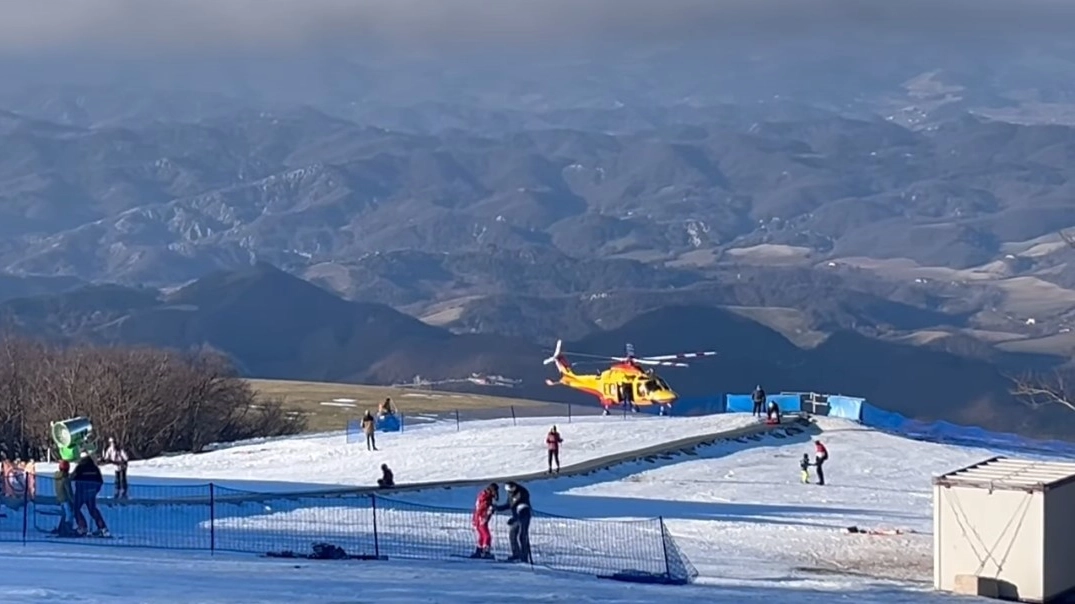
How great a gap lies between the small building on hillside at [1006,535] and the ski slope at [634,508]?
817 millimetres

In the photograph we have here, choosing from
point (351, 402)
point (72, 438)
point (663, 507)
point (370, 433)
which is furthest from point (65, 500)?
point (351, 402)

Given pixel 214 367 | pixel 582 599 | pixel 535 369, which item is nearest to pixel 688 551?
→ pixel 582 599

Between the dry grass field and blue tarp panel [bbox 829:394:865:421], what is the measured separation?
85.1ft

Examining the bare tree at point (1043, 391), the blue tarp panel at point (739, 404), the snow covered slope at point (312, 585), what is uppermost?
the bare tree at point (1043, 391)

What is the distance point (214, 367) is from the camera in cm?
8338

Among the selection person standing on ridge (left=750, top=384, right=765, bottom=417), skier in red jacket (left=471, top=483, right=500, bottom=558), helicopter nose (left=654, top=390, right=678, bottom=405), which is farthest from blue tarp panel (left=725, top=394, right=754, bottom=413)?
skier in red jacket (left=471, top=483, right=500, bottom=558)

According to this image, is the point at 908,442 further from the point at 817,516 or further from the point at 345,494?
the point at 345,494

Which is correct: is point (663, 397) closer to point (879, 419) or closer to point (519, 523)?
point (879, 419)

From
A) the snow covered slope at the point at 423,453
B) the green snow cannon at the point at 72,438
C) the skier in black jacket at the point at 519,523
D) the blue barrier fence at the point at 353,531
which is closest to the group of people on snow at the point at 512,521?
the skier in black jacket at the point at 519,523

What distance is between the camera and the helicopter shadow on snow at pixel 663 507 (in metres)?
40.6

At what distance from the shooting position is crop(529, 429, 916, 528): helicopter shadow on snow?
133 ft

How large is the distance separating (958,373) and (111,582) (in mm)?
169651

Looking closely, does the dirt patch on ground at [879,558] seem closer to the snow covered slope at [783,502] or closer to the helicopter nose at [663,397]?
the snow covered slope at [783,502]

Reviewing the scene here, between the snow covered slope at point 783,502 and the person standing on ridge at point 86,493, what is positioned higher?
the person standing on ridge at point 86,493
